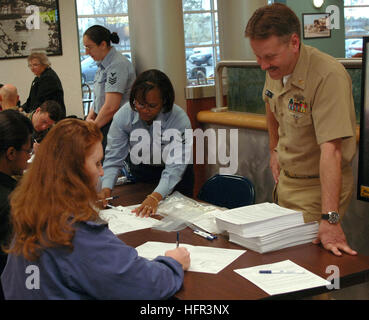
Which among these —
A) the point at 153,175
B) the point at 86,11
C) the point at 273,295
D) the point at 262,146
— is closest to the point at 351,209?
the point at 262,146

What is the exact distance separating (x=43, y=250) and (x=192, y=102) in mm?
2781

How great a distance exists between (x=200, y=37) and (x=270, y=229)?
354 inches

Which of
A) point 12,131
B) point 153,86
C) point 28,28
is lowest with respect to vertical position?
point 12,131

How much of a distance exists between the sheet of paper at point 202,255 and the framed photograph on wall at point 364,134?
26.2 inches

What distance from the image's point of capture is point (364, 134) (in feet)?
7.35

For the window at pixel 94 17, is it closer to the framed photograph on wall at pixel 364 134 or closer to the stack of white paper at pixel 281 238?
the framed photograph on wall at pixel 364 134

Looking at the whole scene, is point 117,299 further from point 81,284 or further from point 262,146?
point 262,146

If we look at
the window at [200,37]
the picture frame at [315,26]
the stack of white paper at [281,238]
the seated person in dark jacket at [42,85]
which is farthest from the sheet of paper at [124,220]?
the window at [200,37]

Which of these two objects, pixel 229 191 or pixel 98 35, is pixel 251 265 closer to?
pixel 229 191

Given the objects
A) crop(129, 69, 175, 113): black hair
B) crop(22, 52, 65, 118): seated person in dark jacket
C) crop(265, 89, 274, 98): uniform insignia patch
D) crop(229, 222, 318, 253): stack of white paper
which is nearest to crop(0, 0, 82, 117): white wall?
crop(22, 52, 65, 118): seated person in dark jacket

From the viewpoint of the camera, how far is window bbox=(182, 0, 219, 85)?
10344 millimetres

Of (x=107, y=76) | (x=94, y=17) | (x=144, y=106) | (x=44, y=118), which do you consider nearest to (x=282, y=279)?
(x=144, y=106)

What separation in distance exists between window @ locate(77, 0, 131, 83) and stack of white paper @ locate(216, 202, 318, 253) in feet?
25.7

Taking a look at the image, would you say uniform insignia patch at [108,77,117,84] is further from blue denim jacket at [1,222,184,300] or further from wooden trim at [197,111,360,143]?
blue denim jacket at [1,222,184,300]
